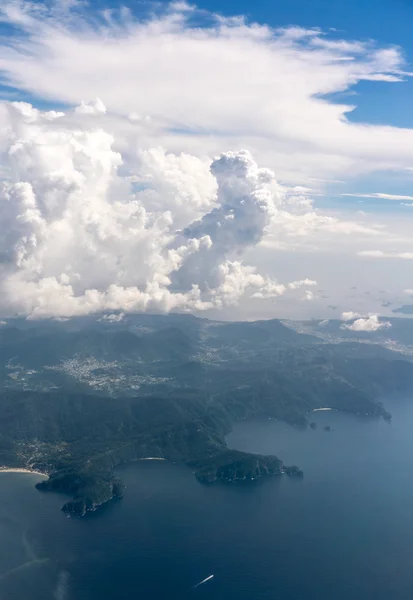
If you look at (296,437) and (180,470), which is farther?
(296,437)

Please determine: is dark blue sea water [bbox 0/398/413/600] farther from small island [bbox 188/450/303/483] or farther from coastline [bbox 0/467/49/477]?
small island [bbox 188/450/303/483]

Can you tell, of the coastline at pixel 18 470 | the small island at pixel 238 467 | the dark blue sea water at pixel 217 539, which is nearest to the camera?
the dark blue sea water at pixel 217 539

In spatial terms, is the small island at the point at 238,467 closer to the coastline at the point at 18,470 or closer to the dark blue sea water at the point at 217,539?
the dark blue sea water at the point at 217,539

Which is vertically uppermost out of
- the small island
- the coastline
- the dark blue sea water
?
the small island

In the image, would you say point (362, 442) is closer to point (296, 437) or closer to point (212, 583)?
point (296, 437)

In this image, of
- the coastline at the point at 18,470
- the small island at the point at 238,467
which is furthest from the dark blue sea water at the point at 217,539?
the small island at the point at 238,467

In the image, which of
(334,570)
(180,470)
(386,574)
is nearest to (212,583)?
(334,570)

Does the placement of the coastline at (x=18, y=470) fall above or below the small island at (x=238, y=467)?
below

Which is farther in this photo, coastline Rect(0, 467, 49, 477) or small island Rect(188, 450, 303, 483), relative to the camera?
small island Rect(188, 450, 303, 483)

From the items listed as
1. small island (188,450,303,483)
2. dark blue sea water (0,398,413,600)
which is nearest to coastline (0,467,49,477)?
dark blue sea water (0,398,413,600)
